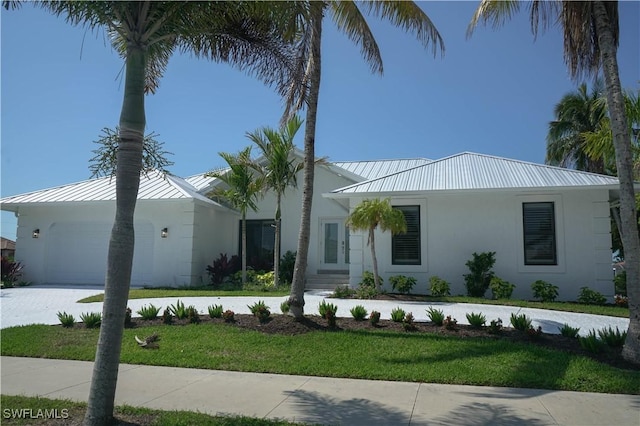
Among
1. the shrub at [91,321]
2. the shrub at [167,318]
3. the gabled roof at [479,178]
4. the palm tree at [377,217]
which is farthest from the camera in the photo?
the gabled roof at [479,178]

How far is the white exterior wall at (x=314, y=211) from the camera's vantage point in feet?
Result: 64.1

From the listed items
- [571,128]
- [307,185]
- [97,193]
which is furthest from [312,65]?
[571,128]

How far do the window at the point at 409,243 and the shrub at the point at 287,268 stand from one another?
4656mm

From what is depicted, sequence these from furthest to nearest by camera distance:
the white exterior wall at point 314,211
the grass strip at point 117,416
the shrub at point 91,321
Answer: the white exterior wall at point 314,211 → the shrub at point 91,321 → the grass strip at point 117,416

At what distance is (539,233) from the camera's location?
14461mm

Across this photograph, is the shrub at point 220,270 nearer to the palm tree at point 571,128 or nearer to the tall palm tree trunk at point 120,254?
the tall palm tree trunk at point 120,254

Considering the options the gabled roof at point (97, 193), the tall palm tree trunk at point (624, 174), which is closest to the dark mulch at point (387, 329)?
the tall palm tree trunk at point (624, 174)

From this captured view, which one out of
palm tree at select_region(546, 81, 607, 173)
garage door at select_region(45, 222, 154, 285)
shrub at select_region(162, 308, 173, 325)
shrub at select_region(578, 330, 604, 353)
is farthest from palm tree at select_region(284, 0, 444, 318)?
palm tree at select_region(546, 81, 607, 173)

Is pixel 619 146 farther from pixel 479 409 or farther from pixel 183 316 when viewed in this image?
pixel 183 316

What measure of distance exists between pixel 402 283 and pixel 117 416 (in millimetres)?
10878

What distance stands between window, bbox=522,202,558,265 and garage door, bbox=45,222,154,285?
549 inches

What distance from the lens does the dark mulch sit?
7.53 metres

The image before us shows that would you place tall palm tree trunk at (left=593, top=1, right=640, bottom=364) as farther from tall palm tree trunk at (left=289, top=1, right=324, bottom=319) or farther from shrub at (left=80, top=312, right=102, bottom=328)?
shrub at (left=80, top=312, right=102, bottom=328)

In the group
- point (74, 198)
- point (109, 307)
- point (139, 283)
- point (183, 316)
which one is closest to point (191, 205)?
point (139, 283)
